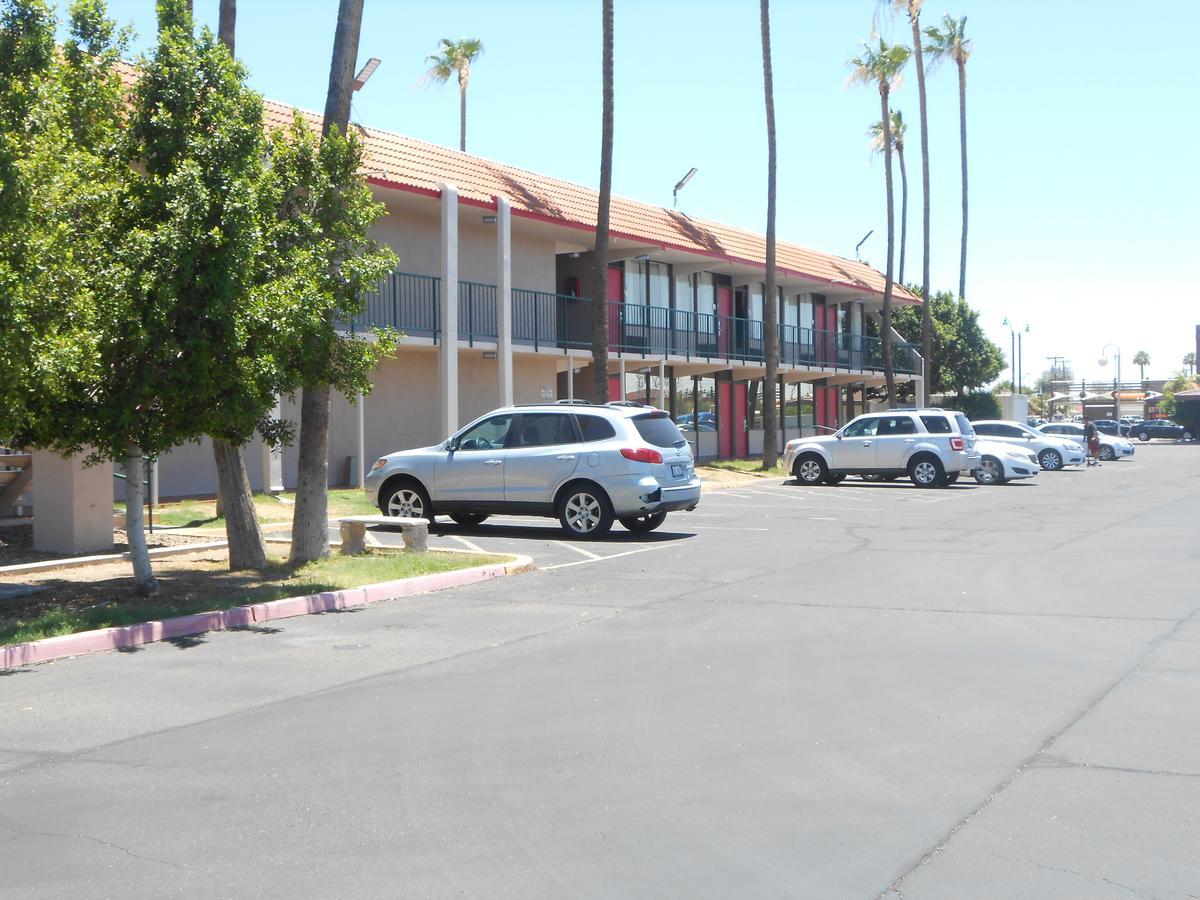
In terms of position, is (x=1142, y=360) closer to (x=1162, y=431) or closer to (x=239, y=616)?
(x=1162, y=431)

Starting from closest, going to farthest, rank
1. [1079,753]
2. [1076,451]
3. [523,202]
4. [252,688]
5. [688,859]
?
[688,859] → [1079,753] → [252,688] → [523,202] → [1076,451]

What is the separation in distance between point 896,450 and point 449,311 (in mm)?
10999

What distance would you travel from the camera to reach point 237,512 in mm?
13102

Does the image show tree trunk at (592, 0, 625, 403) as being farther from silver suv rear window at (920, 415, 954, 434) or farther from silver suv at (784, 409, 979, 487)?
silver suv rear window at (920, 415, 954, 434)

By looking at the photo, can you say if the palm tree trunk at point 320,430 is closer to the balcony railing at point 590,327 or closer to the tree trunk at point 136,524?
the tree trunk at point 136,524

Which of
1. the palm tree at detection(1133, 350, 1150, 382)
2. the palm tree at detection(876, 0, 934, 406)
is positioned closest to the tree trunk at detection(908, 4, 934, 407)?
the palm tree at detection(876, 0, 934, 406)

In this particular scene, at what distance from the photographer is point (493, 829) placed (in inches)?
202

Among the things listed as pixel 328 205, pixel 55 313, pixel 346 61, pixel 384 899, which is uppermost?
pixel 346 61

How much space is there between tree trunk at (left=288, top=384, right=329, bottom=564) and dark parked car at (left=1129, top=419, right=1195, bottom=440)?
258ft

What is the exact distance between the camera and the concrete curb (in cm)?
902

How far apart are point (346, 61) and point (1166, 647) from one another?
1038 centimetres

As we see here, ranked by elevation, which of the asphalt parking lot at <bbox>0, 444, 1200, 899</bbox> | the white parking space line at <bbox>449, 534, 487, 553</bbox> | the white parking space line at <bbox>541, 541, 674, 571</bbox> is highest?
the white parking space line at <bbox>449, 534, 487, 553</bbox>

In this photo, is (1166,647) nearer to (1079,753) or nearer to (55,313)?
(1079,753)

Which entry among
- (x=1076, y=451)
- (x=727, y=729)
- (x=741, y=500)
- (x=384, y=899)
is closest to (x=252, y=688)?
(x=727, y=729)
